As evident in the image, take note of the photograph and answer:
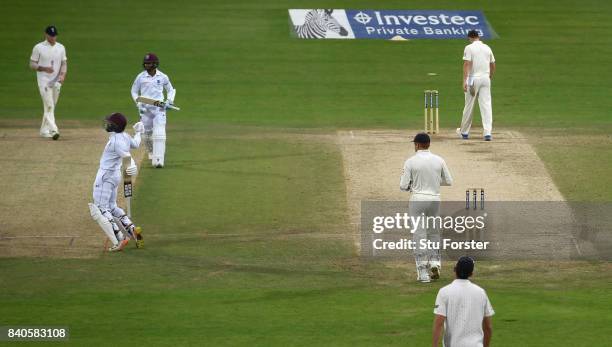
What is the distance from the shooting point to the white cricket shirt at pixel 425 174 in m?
16.7

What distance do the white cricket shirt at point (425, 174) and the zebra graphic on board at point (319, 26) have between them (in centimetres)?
2308

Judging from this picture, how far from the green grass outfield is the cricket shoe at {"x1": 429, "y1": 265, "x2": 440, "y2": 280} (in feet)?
1.14

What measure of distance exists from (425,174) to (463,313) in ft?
16.1

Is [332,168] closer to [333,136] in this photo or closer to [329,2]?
[333,136]

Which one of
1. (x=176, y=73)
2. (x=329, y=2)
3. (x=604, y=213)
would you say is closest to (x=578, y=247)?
(x=604, y=213)

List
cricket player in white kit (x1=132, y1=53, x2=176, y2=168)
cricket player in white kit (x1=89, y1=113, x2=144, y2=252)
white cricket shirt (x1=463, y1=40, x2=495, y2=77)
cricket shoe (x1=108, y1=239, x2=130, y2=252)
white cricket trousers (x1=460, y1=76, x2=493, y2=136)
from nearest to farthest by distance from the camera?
cricket player in white kit (x1=89, y1=113, x2=144, y2=252) < cricket shoe (x1=108, y1=239, x2=130, y2=252) < cricket player in white kit (x1=132, y1=53, x2=176, y2=168) < white cricket shirt (x1=463, y1=40, x2=495, y2=77) < white cricket trousers (x1=460, y1=76, x2=493, y2=136)

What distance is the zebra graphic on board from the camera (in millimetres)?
39562

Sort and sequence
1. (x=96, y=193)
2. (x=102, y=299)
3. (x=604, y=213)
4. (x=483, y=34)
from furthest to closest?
(x=483, y=34), (x=604, y=213), (x=96, y=193), (x=102, y=299)

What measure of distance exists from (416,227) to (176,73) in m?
19.4

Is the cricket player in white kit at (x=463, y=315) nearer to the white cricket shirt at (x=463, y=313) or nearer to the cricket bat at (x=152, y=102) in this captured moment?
the white cricket shirt at (x=463, y=313)

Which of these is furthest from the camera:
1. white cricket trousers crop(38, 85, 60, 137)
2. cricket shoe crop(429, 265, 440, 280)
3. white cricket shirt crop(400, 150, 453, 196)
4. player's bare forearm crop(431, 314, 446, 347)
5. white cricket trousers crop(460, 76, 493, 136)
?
white cricket trousers crop(38, 85, 60, 137)

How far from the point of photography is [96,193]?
18.3m

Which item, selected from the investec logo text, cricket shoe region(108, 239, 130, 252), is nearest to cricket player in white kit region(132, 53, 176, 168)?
cricket shoe region(108, 239, 130, 252)

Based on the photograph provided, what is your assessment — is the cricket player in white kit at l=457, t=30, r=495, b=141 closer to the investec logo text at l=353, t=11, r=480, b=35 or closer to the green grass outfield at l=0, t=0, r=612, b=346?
the green grass outfield at l=0, t=0, r=612, b=346
